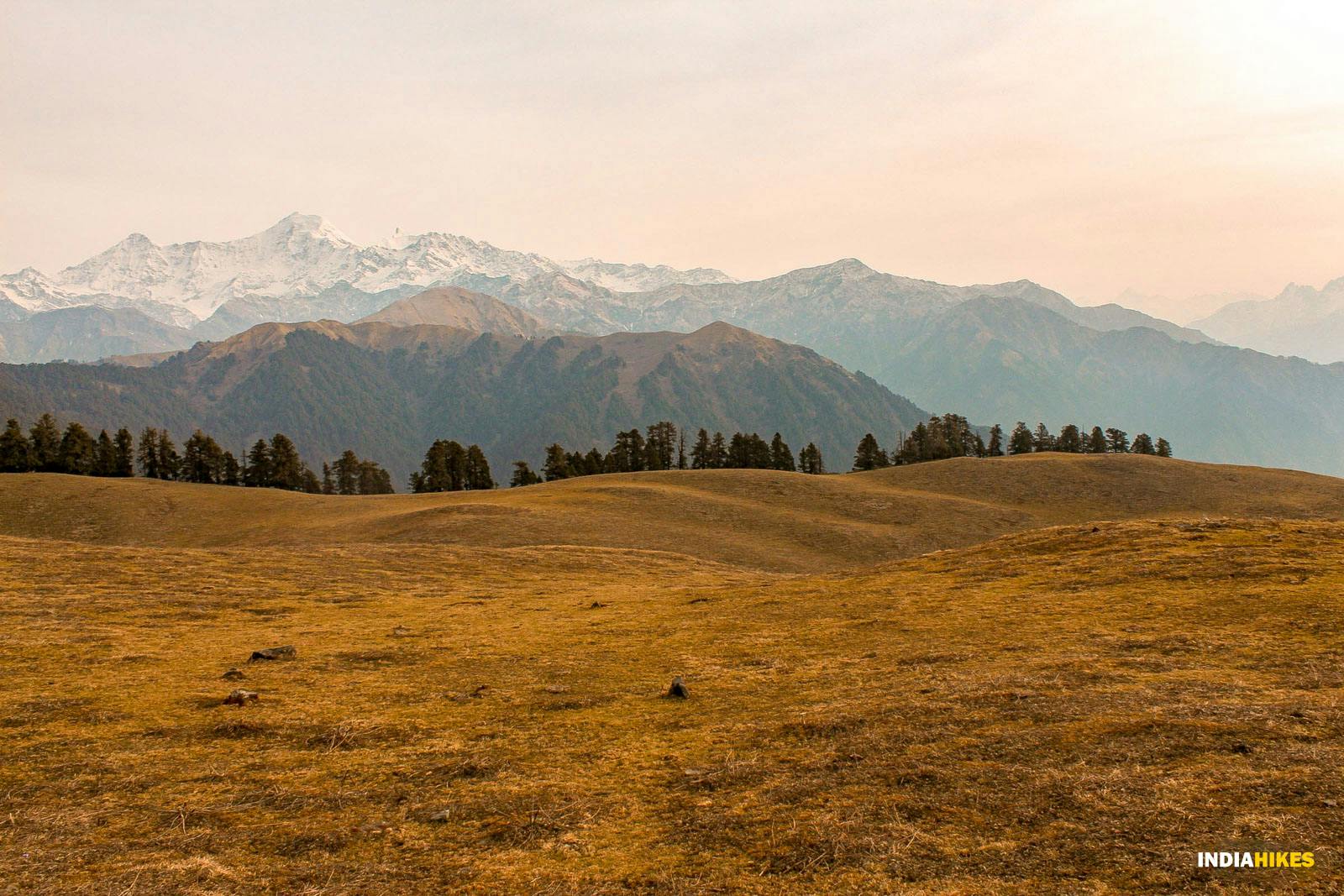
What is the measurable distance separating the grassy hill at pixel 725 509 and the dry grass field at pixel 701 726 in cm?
3191

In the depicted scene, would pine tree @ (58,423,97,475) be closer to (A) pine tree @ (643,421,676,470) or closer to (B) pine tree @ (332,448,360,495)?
(B) pine tree @ (332,448,360,495)

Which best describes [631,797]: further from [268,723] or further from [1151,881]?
[268,723]

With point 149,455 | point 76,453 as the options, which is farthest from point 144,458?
point 76,453

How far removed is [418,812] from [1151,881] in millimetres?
11590

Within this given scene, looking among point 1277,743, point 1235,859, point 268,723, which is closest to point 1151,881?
point 1235,859

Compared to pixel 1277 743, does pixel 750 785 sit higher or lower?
lower

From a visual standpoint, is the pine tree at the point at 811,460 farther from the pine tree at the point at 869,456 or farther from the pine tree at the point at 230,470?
the pine tree at the point at 230,470

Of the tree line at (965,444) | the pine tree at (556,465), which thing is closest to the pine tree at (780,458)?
the tree line at (965,444)

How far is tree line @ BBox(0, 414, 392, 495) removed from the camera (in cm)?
12444

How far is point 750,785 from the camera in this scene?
47.3ft

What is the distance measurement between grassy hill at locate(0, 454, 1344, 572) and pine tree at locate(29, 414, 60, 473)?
28.1 m

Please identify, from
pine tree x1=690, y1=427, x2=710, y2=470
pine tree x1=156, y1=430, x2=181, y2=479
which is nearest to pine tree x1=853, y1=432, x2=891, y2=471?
pine tree x1=690, y1=427, x2=710, y2=470

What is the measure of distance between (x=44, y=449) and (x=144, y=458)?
1387cm

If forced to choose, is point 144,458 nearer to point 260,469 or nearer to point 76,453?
point 76,453
